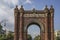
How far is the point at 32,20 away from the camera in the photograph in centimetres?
4950

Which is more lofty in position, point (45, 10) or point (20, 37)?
point (45, 10)

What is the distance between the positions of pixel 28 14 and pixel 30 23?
185 centimetres

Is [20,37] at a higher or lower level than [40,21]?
Result: lower

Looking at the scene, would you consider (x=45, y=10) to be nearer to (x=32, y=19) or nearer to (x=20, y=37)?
(x=32, y=19)

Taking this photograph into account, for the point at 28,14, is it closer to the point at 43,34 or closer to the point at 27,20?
the point at 27,20

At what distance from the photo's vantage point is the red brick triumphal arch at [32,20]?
161 feet

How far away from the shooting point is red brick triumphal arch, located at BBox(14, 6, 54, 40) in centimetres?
4912

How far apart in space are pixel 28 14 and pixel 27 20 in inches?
47.0

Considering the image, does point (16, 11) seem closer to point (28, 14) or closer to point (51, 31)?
point (28, 14)

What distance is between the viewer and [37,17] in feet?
162

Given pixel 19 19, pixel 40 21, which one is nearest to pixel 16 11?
pixel 19 19

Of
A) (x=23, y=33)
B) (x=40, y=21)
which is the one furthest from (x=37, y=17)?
(x=23, y=33)

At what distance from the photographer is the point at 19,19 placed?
49.5 metres

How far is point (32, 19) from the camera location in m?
49.5
